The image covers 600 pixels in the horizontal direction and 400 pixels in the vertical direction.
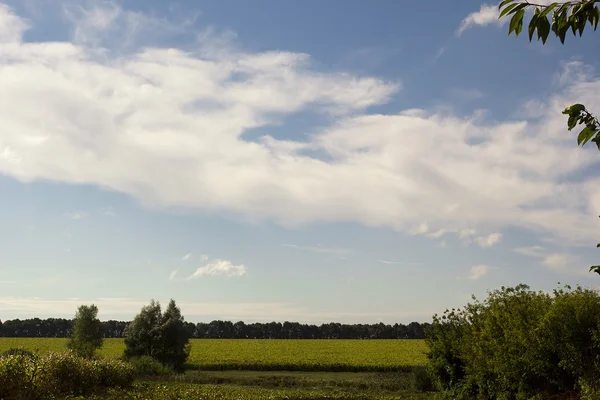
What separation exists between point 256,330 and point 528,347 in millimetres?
116538

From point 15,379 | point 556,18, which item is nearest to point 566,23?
point 556,18

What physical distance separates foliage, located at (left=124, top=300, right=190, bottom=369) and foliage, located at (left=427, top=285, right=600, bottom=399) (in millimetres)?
29405

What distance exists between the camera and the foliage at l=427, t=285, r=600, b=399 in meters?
20.9

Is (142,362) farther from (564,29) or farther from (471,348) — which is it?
(564,29)

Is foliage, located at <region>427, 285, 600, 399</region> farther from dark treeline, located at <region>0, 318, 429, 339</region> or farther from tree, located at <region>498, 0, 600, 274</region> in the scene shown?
dark treeline, located at <region>0, 318, 429, 339</region>

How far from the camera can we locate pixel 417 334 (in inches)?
5221

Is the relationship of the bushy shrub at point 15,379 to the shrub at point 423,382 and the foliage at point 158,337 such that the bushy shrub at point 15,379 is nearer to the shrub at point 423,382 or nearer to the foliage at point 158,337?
the shrub at point 423,382

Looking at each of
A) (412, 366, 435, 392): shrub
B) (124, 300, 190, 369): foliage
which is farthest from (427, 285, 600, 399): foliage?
(124, 300, 190, 369): foliage

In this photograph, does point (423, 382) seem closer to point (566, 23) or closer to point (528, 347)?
point (528, 347)

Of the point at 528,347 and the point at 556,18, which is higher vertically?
the point at 556,18

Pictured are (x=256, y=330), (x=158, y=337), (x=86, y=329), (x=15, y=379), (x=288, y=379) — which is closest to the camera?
(x=15, y=379)

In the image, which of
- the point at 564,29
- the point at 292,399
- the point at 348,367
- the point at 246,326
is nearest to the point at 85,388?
the point at 292,399

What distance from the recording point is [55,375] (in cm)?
2234

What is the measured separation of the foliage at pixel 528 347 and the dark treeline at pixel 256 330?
109m
